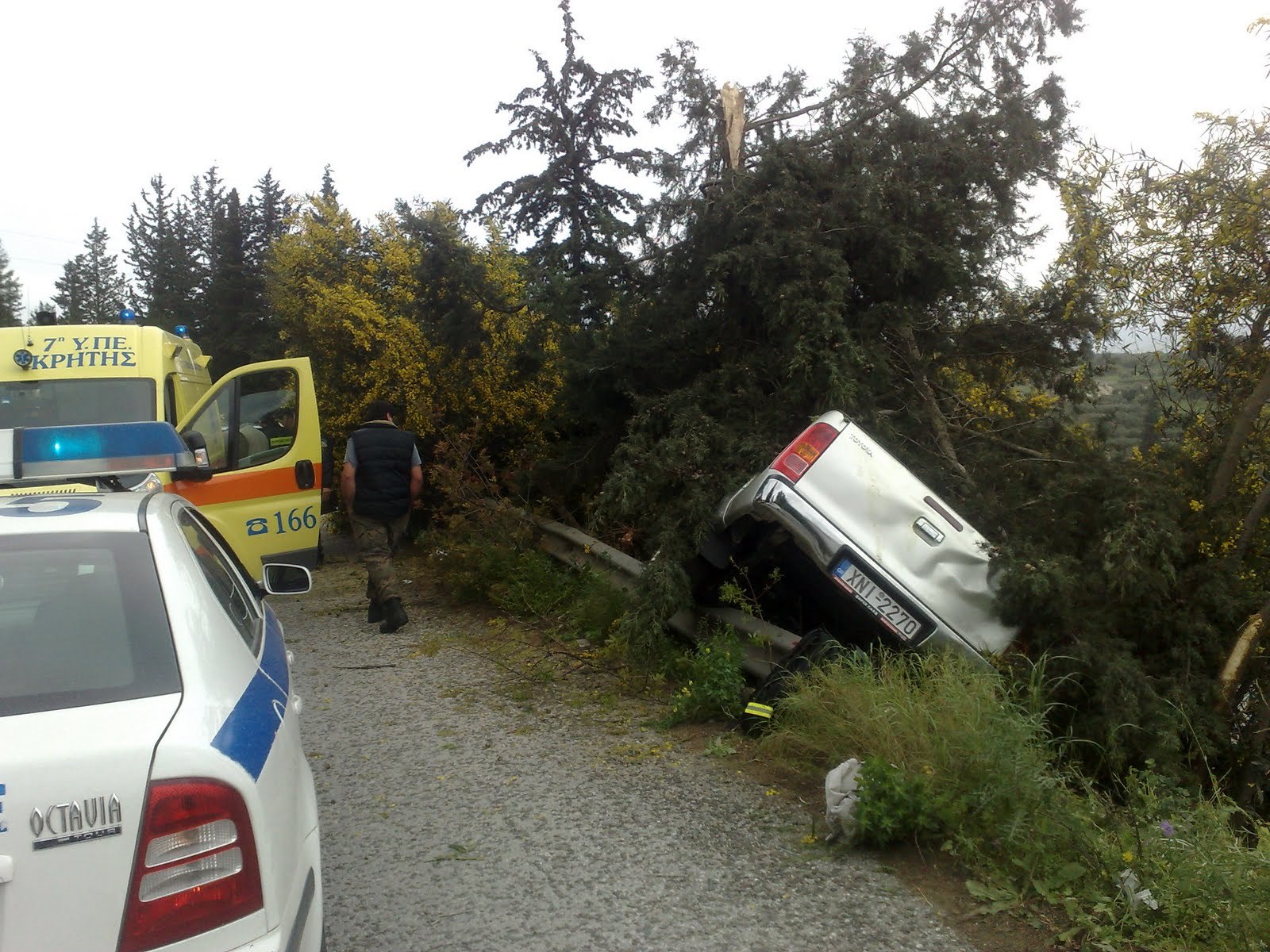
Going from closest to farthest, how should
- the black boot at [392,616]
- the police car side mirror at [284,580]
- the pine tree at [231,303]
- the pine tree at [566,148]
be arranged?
1. the police car side mirror at [284,580]
2. the black boot at [392,616]
3. the pine tree at [566,148]
4. the pine tree at [231,303]

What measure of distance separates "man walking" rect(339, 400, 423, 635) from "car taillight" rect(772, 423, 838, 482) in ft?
13.5

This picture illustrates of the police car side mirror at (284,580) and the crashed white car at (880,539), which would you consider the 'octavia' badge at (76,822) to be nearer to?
the police car side mirror at (284,580)

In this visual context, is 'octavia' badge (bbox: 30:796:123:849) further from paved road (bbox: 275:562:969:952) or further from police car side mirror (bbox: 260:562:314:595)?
police car side mirror (bbox: 260:562:314:595)

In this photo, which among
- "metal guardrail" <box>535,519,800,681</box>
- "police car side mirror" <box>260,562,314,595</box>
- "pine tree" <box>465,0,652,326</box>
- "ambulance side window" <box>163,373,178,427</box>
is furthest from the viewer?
"pine tree" <box>465,0,652,326</box>

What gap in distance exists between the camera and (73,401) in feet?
29.5

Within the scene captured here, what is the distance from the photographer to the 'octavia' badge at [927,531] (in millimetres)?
5770

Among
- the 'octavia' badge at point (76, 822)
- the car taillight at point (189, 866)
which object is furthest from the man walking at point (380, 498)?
the 'octavia' badge at point (76, 822)

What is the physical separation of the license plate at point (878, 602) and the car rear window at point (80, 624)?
3.65m

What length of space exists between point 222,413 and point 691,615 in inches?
175

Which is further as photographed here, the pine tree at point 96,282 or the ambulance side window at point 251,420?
the pine tree at point 96,282

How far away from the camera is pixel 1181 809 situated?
14.7 feet

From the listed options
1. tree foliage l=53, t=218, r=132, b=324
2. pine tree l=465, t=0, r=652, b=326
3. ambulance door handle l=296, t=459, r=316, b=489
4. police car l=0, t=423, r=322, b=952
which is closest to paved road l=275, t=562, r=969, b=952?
police car l=0, t=423, r=322, b=952

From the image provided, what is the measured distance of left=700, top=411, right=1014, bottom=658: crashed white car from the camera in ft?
18.4

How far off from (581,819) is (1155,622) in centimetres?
362
